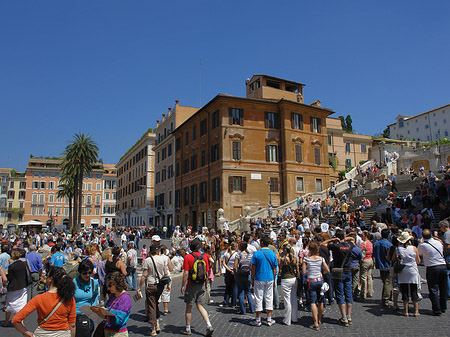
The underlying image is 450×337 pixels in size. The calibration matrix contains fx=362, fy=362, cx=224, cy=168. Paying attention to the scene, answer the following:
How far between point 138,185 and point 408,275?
58668mm

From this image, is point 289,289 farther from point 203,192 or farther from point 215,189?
point 203,192

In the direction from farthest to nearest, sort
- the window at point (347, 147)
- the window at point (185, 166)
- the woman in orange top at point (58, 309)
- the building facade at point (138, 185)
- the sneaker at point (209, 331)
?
1. the building facade at point (138, 185)
2. the window at point (347, 147)
3. the window at point (185, 166)
4. the sneaker at point (209, 331)
5. the woman in orange top at point (58, 309)

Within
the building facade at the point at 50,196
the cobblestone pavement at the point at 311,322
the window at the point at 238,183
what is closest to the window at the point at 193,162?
the window at the point at 238,183

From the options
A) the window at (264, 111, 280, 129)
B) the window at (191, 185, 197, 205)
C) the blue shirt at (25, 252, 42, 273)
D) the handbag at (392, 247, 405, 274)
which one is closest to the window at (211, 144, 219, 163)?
the window at (191, 185, 197, 205)

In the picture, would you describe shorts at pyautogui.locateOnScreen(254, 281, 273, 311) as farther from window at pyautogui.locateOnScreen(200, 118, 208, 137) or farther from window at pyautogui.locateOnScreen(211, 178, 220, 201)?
window at pyautogui.locateOnScreen(200, 118, 208, 137)

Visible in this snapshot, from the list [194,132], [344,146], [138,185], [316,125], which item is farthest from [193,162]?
[138,185]

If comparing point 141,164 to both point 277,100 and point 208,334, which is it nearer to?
point 277,100

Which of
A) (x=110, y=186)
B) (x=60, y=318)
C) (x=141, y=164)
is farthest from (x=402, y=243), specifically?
(x=110, y=186)

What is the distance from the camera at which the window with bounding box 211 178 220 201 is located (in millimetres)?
35125

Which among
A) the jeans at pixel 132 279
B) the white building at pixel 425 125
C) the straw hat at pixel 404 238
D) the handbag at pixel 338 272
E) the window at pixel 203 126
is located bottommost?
the jeans at pixel 132 279

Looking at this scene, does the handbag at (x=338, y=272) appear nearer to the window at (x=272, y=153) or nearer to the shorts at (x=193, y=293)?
the shorts at (x=193, y=293)

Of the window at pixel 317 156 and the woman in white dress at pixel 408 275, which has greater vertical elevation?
the window at pixel 317 156

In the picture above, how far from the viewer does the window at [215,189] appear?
35125 mm

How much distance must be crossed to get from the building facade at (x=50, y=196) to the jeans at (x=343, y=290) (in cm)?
8431
